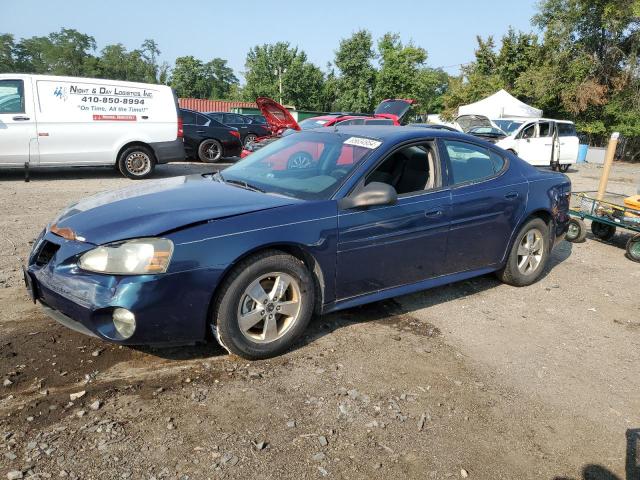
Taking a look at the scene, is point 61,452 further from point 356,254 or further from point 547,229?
point 547,229

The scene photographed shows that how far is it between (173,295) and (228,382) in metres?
0.62

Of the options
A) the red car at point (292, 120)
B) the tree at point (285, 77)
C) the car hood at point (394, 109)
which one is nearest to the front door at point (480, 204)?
the red car at point (292, 120)

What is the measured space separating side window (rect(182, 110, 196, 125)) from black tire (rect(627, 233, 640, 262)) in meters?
11.1

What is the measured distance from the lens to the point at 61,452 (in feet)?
7.78

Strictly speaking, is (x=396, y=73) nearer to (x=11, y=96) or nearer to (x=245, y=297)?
(x=11, y=96)

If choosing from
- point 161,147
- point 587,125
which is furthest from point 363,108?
point 161,147

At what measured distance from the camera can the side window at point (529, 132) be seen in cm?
1619

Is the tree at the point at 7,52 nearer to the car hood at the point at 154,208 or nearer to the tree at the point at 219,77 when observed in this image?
the tree at the point at 219,77

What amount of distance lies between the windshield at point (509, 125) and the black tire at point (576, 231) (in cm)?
1018

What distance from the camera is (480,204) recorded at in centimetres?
436

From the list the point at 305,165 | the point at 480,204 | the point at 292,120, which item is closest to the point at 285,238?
the point at 305,165

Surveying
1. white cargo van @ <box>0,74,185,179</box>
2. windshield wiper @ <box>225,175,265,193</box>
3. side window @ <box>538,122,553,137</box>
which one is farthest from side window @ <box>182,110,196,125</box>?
side window @ <box>538,122,553,137</box>

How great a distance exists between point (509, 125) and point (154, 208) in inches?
643

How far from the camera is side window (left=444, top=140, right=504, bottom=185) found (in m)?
4.30
